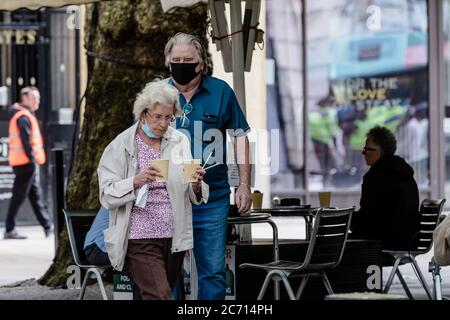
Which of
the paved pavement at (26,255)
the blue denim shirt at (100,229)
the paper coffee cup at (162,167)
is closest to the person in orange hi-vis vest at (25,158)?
the paved pavement at (26,255)

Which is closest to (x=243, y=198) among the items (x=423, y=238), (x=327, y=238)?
(x=327, y=238)

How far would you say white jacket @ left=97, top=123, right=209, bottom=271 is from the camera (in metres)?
6.82

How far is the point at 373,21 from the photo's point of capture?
19.9 meters

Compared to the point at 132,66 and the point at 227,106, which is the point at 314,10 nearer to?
the point at 132,66

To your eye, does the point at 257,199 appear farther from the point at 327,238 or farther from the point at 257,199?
the point at 327,238

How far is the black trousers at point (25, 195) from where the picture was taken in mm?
17531

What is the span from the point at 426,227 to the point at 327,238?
2.17 meters

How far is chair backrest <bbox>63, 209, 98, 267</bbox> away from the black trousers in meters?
8.71

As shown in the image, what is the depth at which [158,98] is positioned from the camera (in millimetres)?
6871

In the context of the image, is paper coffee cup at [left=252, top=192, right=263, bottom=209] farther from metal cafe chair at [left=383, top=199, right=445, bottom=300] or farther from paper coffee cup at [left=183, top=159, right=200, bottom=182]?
paper coffee cup at [left=183, top=159, right=200, bottom=182]

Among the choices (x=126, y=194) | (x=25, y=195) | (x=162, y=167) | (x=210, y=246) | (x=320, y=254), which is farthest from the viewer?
(x=25, y=195)

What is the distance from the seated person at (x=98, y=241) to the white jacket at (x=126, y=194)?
0.31 m
